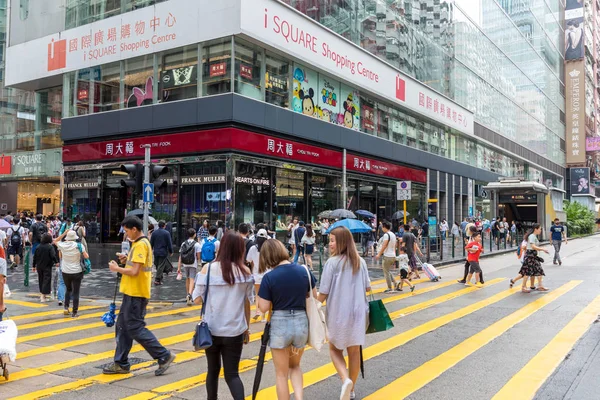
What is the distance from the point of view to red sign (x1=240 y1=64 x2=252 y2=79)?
22531mm

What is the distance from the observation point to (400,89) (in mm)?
34312

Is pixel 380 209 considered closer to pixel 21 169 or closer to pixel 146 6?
pixel 146 6

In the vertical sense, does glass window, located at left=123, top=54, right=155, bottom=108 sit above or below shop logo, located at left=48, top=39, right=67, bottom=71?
below

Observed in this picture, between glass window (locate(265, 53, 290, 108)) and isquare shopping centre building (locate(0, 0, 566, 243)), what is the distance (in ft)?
0.24

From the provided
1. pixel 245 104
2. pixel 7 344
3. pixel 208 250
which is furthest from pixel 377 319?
pixel 245 104

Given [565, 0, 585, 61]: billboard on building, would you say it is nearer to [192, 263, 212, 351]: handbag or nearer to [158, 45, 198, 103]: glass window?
[158, 45, 198, 103]: glass window

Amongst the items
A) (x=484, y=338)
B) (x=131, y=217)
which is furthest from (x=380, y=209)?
(x=131, y=217)

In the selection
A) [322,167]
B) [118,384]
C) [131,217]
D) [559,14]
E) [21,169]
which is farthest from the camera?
[559,14]

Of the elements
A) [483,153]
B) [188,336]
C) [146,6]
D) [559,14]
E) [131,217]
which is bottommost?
[188,336]

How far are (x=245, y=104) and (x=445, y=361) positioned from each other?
1746 centimetres

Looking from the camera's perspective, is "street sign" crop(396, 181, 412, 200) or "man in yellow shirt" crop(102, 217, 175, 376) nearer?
"man in yellow shirt" crop(102, 217, 175, 376)

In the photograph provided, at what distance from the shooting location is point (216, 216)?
22.5m

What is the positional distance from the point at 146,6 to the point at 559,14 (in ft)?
244

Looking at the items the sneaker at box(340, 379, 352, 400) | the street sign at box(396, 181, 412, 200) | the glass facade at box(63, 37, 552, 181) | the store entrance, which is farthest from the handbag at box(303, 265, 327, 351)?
the store entrance
